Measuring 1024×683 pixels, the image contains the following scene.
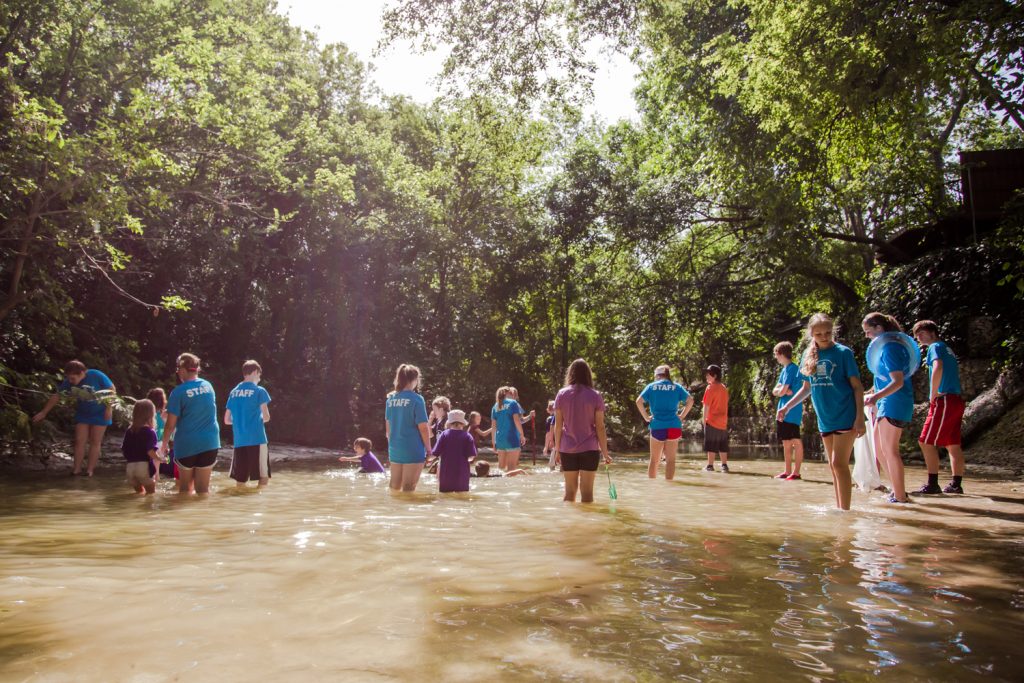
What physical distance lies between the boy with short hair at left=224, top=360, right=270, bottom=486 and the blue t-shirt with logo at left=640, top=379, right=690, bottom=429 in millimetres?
6487

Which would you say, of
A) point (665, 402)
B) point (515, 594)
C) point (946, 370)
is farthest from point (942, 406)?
point (515, 594)

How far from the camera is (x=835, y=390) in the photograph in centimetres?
805

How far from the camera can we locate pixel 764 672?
125 inches

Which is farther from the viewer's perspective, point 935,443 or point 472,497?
point 472,497

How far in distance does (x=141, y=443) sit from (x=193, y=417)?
1.11 meters

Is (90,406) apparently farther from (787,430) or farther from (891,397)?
(891,397)

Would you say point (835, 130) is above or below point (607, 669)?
above

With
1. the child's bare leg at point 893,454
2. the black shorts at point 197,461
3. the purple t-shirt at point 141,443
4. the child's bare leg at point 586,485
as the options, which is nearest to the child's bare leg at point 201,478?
the black shorts at point 197,461

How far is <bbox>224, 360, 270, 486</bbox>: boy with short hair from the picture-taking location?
11.1 m

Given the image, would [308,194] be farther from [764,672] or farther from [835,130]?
[764,672]

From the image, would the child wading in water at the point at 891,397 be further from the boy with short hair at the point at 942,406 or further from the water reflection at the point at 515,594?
the boy with short hair at the point at 942,406

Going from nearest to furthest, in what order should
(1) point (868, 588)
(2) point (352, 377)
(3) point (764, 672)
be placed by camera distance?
(3) point (764, 672)
(1) point (868, 588)
(2) point (352, 377)

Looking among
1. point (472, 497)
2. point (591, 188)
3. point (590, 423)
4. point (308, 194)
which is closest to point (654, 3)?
point (590, 423)

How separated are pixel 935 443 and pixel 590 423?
466cm
